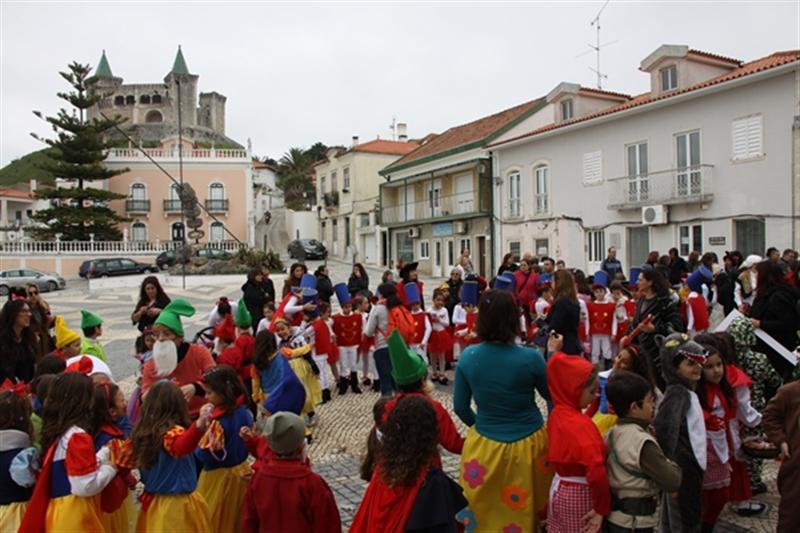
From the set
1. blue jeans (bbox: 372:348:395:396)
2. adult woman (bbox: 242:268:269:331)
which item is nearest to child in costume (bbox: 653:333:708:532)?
blue jeans (bbox: 372:348:395:396)

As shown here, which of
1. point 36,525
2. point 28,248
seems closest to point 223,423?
point 36,525

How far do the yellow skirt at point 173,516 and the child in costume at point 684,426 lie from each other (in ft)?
8.60

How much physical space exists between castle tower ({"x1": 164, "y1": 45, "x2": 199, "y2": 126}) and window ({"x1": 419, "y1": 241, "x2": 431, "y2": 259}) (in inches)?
2429

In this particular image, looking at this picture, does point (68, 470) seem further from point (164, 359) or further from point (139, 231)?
point (139, 231)

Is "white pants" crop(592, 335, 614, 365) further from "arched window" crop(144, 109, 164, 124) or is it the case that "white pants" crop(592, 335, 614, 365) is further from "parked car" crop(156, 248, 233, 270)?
"arched window" crop(144, 109, 164, 124)

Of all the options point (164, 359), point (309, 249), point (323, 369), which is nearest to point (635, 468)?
point (164, 359)

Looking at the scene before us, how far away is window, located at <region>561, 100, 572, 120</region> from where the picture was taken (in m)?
27.2

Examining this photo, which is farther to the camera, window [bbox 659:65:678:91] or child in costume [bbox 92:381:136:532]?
window [bbox 659:65:678:91]

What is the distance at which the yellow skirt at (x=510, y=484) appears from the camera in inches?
138

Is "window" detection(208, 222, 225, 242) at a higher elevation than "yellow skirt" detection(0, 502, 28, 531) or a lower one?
higher

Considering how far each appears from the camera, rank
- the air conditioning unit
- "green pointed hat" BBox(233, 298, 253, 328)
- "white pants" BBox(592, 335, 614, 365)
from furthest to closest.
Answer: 1. the air conditioning unit
2. "white pants" BBox(592, 335, 614, 365)
3. "green pointed hat" BBox(233, 298, 253, 328)

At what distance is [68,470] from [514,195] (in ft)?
87.5

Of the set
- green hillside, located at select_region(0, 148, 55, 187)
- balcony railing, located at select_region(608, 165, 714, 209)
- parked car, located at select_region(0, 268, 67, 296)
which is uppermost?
green hillside, located at select_region(0, 148, 55, 187)

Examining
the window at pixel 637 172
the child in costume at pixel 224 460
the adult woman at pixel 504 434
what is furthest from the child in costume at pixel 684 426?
the window at pixel 637 172
